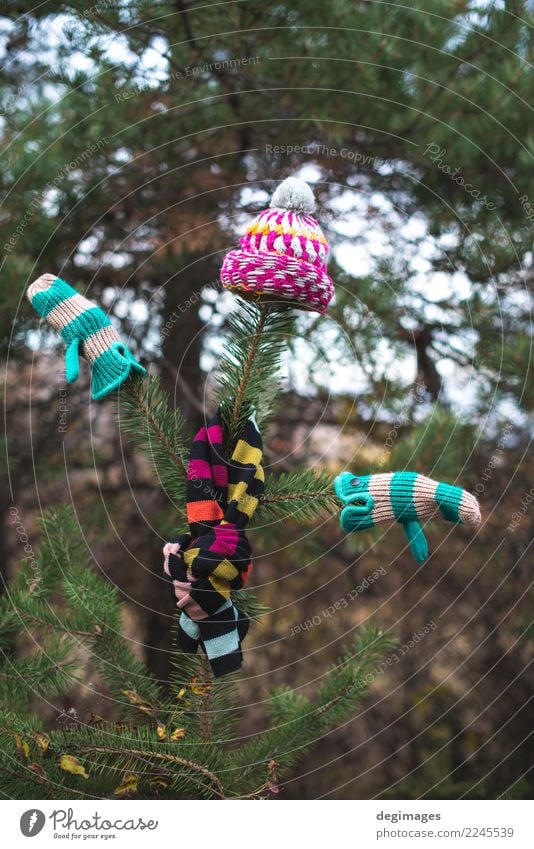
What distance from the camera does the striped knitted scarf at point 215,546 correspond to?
599mm

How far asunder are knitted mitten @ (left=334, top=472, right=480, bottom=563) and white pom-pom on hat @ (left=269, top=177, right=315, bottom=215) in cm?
22

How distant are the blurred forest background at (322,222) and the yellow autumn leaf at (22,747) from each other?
0.36m

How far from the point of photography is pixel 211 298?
3.94ft

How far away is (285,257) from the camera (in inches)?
23.3

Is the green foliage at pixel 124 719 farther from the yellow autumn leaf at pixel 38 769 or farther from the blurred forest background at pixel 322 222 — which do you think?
the blurred forest background at pixel 322 222

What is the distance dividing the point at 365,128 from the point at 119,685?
2.95ft

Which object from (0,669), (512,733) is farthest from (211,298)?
(512,733)

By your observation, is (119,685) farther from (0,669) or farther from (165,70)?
(165,70)
